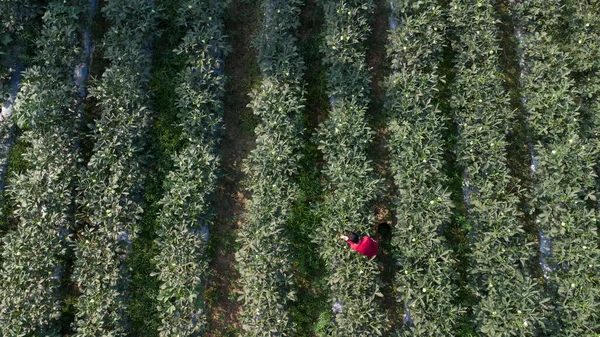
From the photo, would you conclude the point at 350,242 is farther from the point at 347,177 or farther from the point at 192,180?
the point at 192,180

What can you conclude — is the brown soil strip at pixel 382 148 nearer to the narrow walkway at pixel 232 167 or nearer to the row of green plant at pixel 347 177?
the row of green plant at pixel 347 177

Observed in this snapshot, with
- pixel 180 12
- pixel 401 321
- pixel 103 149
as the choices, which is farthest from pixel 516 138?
pixel 103 149

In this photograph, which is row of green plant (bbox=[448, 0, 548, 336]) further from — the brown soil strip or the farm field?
the brown soil strip

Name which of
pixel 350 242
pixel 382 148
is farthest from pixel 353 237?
pixel 382 148

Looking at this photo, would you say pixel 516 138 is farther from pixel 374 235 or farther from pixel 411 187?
pixel 374 235

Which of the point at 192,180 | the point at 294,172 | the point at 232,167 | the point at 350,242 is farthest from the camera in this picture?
the point at 232,167

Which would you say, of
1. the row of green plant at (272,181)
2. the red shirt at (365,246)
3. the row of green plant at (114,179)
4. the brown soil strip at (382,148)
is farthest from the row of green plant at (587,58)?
the row of green plant at (114,179)

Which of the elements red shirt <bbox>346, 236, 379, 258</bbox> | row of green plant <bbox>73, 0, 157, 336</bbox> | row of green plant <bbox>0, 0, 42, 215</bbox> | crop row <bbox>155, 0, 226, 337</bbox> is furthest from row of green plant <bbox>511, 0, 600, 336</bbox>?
row of green plant <bbox>0, 0, 42, 215</bbox>
